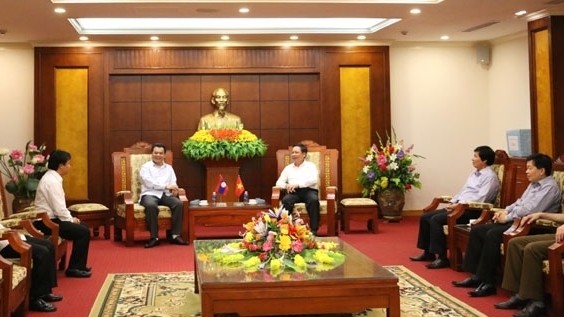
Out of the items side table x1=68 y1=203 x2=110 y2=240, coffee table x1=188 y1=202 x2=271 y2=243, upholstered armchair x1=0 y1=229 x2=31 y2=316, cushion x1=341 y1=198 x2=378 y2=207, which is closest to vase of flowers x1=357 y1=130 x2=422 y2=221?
cushion x1=341 y1=198 x2=378 y2=207

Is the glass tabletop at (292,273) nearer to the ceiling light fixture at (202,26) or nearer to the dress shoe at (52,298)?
the dress shoe at (52,298)

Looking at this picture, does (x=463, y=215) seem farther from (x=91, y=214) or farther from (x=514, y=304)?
(x=91, y=214)

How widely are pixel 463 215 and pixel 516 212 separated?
3.73ft

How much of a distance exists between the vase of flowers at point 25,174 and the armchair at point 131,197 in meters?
1.15

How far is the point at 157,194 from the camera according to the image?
28.5 feet

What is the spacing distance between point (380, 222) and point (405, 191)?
0.81 meters

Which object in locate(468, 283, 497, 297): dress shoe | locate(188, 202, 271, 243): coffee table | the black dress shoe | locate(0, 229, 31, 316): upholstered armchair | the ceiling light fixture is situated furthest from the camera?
the ceiling light fixture

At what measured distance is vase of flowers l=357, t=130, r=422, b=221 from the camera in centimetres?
1013

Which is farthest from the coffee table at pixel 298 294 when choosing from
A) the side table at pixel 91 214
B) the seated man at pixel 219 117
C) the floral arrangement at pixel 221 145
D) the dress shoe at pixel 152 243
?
the seated man at pixel 219 117

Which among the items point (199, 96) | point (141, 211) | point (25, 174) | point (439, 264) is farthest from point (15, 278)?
point (199, 96)

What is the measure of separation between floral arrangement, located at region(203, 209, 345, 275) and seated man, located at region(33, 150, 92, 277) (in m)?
1.97

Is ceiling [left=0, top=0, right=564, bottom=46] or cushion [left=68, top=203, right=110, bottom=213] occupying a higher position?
ceiling [left=0, top=0, right=564, bottom=46]

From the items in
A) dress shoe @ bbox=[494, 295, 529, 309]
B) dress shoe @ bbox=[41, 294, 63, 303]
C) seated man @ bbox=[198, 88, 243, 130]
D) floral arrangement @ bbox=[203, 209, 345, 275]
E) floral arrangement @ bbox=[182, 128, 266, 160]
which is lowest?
dress shoe @ bbox=[494, 295, 529, 309]

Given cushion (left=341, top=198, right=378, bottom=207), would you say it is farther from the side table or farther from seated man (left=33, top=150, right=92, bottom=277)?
seated man (left=33, top=150, right=92, bottom=277)
